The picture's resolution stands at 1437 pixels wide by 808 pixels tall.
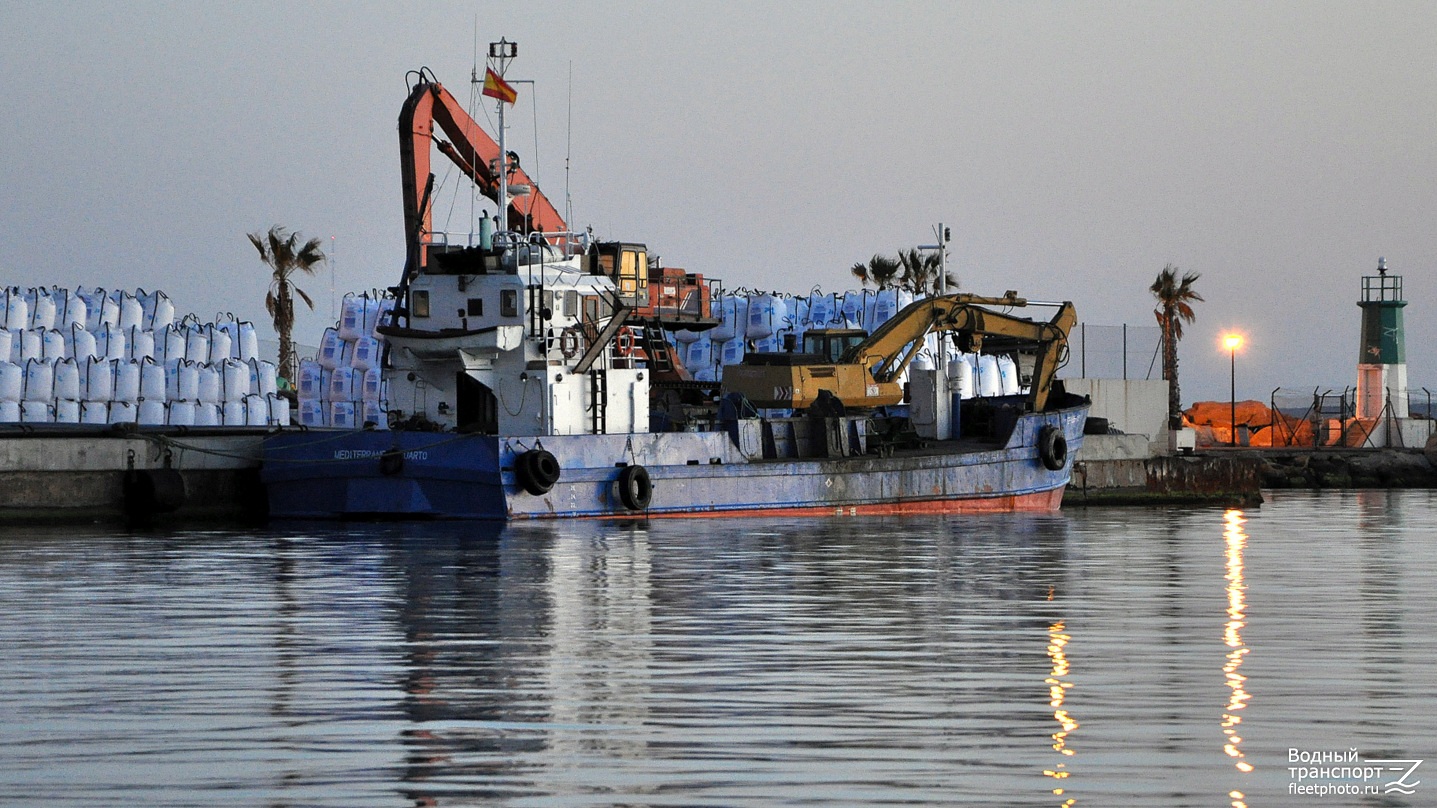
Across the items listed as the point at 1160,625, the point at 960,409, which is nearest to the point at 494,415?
the point at 960,409

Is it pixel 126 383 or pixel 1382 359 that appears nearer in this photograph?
pixel 126 383

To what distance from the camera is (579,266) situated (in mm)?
30672

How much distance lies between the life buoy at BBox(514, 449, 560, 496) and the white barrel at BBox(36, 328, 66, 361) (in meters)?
12.2

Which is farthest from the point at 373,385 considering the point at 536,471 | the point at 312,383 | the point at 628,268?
the point at 536,471

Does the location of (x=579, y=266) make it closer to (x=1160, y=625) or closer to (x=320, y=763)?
(x=1160, y=625)

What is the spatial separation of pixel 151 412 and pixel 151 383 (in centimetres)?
55

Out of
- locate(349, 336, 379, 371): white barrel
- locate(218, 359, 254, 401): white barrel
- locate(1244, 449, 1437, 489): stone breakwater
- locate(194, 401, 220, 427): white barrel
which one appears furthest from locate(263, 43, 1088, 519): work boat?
locate(1244, 449, 1437, 489): stone breakwater

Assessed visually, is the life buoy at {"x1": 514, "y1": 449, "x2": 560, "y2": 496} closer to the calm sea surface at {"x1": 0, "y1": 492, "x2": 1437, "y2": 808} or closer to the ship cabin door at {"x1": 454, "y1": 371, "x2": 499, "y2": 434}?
the ship cabin door at {"x1": 454, "y1": 371, "x2": 499, "y2": 434}

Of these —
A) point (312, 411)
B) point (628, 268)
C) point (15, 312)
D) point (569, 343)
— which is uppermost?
point (628, 268)

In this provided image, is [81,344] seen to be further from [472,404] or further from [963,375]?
[963,375]

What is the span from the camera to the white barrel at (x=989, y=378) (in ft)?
159

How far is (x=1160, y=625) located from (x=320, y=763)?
26.6ft

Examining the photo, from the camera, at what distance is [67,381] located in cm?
3400

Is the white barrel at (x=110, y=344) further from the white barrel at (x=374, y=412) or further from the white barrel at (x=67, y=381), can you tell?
the white barrel at (x=374, y=412)
